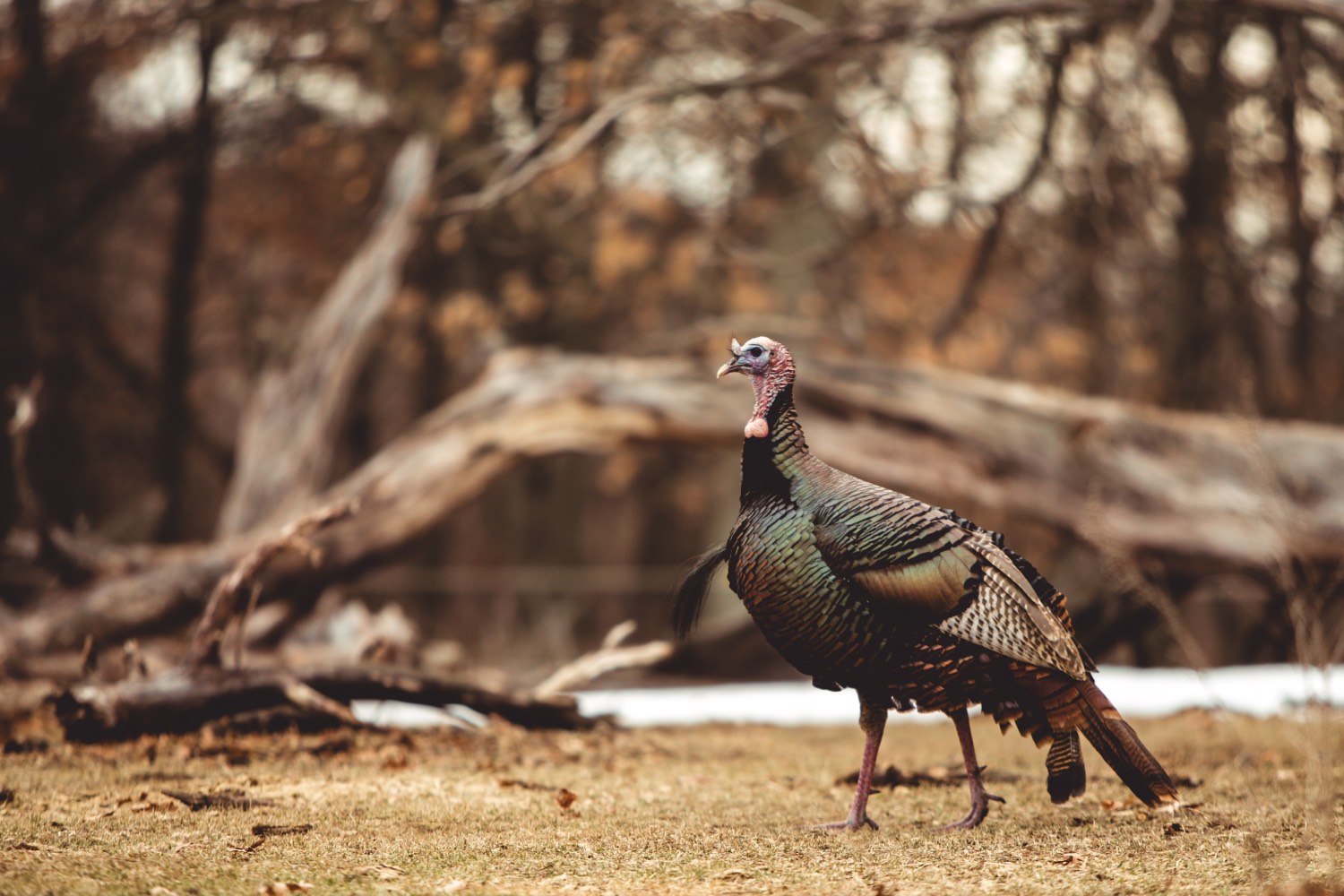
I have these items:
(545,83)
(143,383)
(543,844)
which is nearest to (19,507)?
(143,383)

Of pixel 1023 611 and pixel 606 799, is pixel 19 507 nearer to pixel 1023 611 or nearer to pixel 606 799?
pixel 606 799

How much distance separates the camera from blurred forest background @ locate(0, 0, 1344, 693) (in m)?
8.29

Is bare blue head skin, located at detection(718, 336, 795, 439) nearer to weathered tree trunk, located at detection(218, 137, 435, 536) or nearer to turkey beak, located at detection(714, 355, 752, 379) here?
turkey beak, located at detection(714, 355, 752, 379)

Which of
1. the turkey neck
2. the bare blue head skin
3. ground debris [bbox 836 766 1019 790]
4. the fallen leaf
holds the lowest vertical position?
ground debris [bbox 836 766 1019 790]

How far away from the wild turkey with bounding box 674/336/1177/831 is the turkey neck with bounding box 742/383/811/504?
0.21ft

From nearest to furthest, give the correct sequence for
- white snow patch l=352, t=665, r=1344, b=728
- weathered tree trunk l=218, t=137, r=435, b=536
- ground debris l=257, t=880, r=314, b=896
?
ground debris l=257, t=880, r=314, b=896
white snow patch l=352, t=665, r=1344, b=728
weathered tree trunk l=218, t=137, r=435, b=536

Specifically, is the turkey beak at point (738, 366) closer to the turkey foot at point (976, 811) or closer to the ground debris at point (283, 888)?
the turkey foot at point (976, 811)

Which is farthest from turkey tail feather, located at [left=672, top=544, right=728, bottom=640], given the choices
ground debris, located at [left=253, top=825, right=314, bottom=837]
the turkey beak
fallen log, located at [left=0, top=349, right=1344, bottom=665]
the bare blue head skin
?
fallen log, located at [left=0, top=349, right=1344, bottom=665]

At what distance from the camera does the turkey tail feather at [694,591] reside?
474 centimetres

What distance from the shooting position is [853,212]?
1278 cm

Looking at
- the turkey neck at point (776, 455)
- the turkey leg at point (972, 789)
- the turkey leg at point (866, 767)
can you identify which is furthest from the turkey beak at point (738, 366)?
the turkey leg at point (972, 789)

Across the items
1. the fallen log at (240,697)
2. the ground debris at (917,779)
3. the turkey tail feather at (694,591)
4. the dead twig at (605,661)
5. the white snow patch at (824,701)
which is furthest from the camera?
the white snow patch at (824,701)

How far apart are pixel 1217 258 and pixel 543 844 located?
996 centimetres

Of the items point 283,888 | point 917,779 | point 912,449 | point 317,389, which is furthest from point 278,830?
point 317,389
